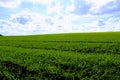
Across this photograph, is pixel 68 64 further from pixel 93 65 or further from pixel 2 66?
pixel 2 66

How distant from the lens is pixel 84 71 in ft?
41.7

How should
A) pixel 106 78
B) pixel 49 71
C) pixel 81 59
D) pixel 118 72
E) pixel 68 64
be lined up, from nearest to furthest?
1. pixel 106 78
2. pixel 118 72
3. pixel 49 71
4. pixel 68 64
5. pixel 81 59


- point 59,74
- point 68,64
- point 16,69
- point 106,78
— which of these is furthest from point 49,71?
point 106,78

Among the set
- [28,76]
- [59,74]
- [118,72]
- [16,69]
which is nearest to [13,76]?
[28,76]

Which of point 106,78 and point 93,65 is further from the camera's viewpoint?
point 93,65

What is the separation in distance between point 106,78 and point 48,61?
225 inches

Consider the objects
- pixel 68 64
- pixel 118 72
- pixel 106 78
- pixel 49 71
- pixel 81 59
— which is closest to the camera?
pixel 106 78

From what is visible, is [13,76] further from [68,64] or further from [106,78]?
[106,78]

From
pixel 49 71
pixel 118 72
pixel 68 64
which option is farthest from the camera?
pixel 68 64

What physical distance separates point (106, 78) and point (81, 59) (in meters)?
4.27

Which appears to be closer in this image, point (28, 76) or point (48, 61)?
point (28, 76)

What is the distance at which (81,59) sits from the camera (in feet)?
51.4

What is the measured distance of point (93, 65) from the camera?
45.7 feet

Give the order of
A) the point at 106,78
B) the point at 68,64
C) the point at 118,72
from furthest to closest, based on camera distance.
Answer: the point at 68,64
the point at 118,72
the point at 106,78
